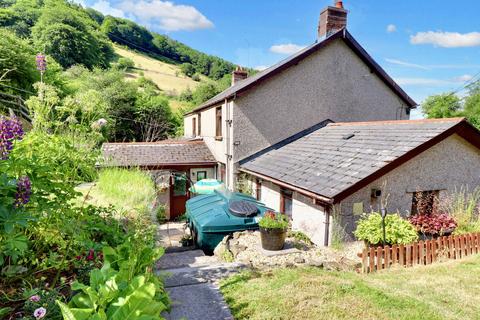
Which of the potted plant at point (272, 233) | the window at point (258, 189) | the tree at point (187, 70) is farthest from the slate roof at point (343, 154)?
the tree at point (187, 70)

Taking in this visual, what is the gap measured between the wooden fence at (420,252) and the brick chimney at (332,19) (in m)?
10.8

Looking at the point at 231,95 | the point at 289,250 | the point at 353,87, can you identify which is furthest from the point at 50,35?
the point at 289,250

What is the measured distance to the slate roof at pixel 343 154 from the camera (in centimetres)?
819

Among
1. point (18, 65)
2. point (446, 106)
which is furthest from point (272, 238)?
point (446, 106)

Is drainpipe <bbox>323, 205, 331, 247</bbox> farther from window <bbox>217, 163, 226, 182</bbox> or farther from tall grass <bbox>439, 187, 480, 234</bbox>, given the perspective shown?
window <bbox>217, 163, 226, 182</bbox>

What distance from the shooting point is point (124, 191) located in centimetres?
639

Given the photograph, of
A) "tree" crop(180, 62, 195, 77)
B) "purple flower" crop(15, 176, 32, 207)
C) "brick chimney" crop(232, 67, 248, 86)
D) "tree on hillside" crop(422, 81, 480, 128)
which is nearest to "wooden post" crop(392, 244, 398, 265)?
"purple flower" crop(15, 176, 32, 207)

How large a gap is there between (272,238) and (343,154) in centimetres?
431

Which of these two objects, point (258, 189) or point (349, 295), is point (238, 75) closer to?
point (258, 189)

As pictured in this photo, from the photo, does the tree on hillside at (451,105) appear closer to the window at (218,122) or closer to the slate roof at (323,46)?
the slate roof at (323,46)

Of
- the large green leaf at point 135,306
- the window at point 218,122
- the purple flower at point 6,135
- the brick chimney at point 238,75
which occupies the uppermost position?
the brick chimney at point 238,75

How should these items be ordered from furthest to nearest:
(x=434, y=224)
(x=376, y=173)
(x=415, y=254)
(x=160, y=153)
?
(x=160, y=153) → (x=434, y=224) → (x=376, y=173) → (x=415, y=254)

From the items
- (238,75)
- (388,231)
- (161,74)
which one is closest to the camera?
(388,231)

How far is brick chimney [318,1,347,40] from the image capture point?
558 inches
